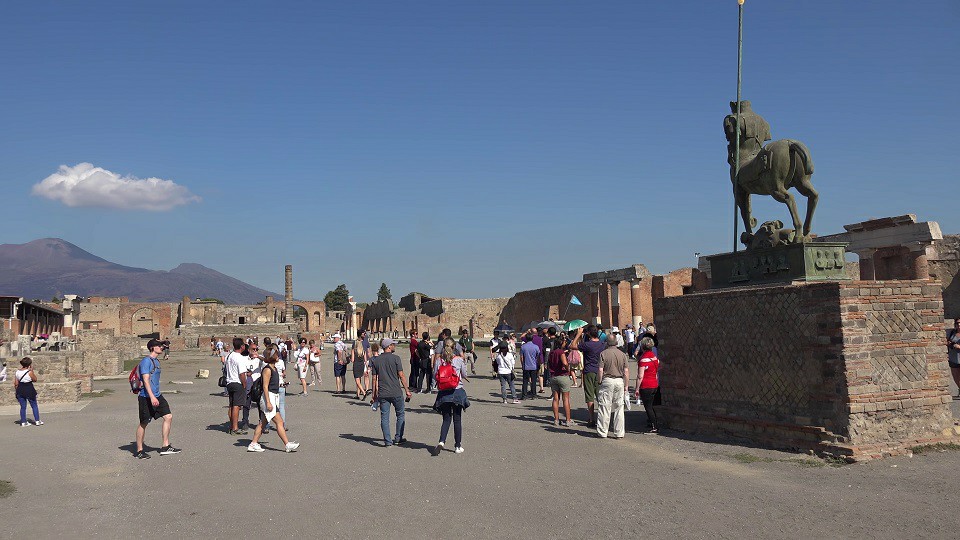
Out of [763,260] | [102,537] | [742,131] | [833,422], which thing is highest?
[742,131]

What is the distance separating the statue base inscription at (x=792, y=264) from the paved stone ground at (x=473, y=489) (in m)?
2.35

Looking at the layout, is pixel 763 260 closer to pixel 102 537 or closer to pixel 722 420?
pixel 722 420

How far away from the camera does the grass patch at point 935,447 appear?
884 centimetres

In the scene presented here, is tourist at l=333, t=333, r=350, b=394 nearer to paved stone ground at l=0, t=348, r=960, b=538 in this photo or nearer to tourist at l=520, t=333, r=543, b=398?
tourist at l=520, t=333, r=543, b=398

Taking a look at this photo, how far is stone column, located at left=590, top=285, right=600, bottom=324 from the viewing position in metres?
38.5

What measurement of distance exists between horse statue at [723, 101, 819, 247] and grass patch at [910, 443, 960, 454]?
9.57 ft

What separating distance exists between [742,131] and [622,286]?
88.7ft

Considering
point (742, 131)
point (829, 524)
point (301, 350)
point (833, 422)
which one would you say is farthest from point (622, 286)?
point (829, 524)

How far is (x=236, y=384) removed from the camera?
12156 millimetres

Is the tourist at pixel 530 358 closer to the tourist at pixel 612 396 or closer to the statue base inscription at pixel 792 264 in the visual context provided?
the tourist at pixel 612 396

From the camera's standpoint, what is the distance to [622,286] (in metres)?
38.1

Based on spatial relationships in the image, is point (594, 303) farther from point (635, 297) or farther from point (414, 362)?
point (414, 362)

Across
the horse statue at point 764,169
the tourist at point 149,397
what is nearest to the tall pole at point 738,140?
the horse statue at point 764,169

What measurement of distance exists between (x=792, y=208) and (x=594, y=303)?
29.4 meters
